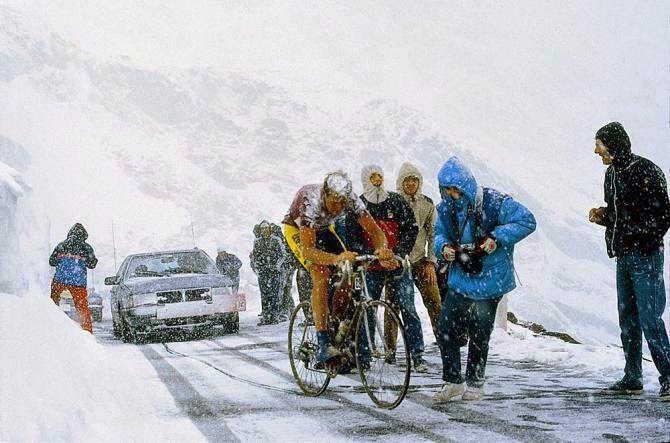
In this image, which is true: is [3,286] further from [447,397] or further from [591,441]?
[591,441]

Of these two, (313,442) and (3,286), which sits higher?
(3,286)

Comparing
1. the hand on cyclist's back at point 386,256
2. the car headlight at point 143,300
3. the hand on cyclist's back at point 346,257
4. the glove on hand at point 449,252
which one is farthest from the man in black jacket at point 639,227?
the car headlight at point 143,300

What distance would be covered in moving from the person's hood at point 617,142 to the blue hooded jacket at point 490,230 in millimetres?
738

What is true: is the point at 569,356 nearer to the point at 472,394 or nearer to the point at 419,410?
the point at 472,394

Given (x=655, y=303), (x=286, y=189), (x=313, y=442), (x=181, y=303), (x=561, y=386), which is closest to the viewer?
(x=313, y=442)

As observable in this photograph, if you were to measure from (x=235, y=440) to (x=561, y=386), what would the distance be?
3.08m

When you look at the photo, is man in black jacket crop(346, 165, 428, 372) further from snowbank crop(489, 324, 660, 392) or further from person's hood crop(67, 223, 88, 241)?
person's hood crop(67, 223, 88, 241)

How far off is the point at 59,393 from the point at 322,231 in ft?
8.07

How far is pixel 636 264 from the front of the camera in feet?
19.1

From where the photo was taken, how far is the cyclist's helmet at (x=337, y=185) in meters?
5.80

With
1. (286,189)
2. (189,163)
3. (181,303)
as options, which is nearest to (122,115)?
(189,163)

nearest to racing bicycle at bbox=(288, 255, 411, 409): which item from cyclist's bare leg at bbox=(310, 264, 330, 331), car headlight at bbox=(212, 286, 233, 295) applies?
cyclist's bare leg at bbox=(310, 264, 330, 331)

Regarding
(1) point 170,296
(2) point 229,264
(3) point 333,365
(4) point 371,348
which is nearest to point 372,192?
(3) point 333,365

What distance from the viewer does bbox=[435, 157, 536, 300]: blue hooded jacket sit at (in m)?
5.84
